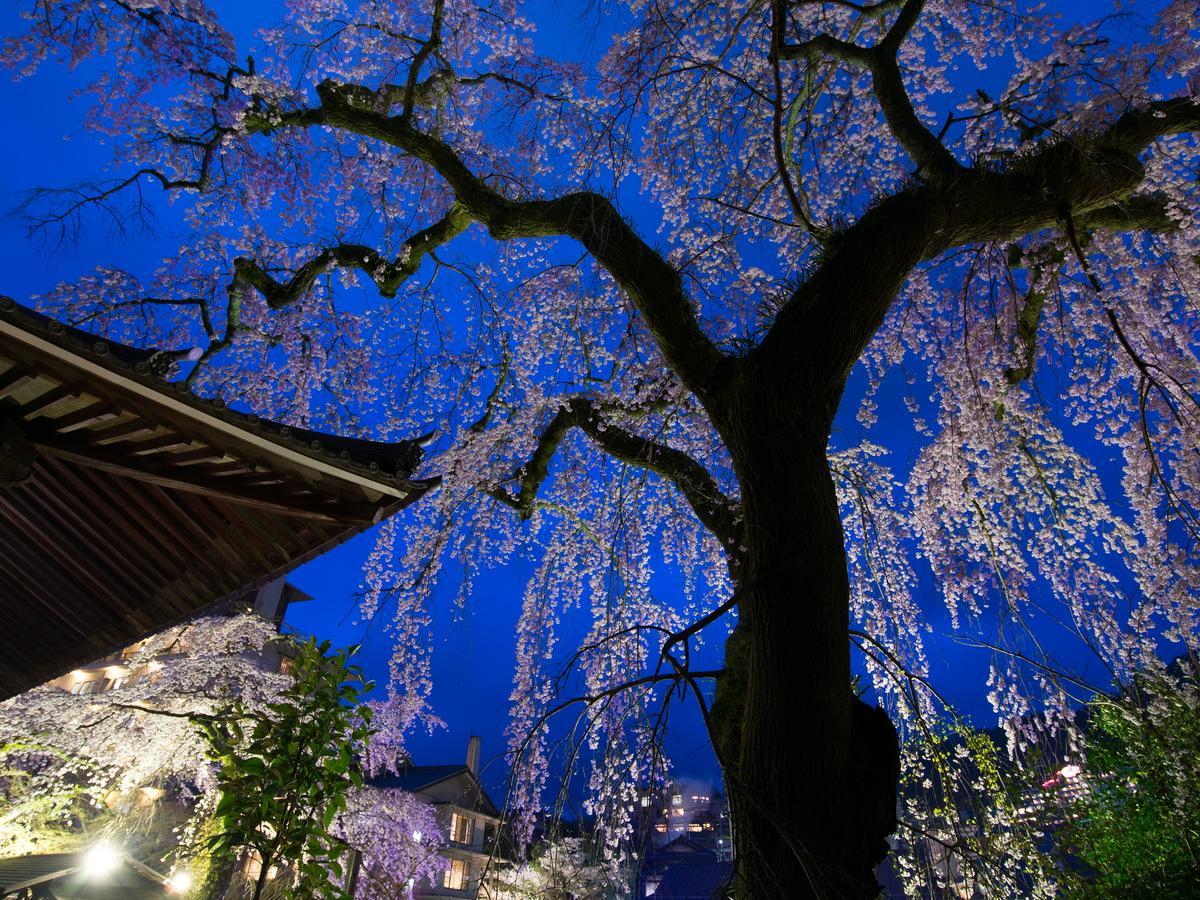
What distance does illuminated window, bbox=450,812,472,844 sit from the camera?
17.9m

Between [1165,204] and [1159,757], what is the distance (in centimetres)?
439

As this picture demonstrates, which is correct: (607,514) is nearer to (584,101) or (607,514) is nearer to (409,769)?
(584,101)

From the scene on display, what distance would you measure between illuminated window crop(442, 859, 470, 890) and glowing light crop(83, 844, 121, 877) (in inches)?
505

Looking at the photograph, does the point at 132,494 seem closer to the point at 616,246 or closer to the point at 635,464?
the point at 616,246

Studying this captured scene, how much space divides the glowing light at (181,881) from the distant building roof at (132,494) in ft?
23.5

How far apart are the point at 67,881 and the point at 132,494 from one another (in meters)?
6.57

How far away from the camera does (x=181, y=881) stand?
8492 mm

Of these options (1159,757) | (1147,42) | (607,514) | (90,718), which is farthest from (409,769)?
(1147,42)

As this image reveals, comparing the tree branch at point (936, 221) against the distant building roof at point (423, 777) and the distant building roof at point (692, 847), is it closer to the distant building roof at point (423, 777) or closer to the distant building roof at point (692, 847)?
the distant building roof at point (692, 847)

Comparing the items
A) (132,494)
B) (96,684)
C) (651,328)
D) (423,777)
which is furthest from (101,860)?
(423,777)

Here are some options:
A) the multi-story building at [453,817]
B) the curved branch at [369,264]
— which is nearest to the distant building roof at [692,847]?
the curved branch at [369,264]

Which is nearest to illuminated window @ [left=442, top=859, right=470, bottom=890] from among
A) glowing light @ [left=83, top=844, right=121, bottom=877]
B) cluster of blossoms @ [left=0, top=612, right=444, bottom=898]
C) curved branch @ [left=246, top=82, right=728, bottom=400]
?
cluster of blossoms @ [left=0, top=612, right=444, bottom=898]

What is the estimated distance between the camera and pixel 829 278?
226 centimetres

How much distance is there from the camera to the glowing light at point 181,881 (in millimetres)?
8373
